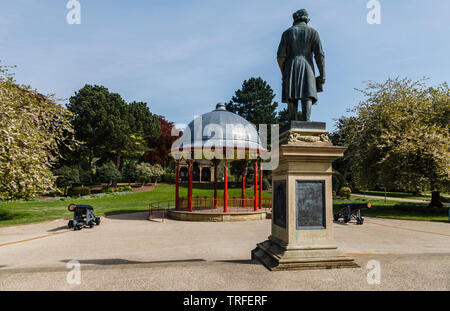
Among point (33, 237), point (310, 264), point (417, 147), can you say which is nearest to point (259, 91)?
point (417, 147)

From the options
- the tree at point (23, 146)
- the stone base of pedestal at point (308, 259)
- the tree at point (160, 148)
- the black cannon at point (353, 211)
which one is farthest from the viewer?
the tree at point (160, 148)

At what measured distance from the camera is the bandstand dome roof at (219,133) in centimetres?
1800

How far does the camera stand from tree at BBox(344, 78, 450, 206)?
752 inches

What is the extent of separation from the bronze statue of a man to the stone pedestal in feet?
3.52

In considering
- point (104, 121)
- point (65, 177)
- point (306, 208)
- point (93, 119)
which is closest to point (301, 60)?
point (306, 208)

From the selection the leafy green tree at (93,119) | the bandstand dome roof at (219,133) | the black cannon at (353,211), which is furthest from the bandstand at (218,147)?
the leafy green tree at (93,119)

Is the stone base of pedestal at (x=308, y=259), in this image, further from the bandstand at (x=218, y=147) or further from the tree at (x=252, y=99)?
the tree at (x=252, y=99)

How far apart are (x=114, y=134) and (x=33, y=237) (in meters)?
34.5

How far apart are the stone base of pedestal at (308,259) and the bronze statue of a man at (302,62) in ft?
9.60

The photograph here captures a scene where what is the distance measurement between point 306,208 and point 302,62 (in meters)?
3.45

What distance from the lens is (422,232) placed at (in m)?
12.9

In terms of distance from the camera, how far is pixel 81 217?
14.8 meters

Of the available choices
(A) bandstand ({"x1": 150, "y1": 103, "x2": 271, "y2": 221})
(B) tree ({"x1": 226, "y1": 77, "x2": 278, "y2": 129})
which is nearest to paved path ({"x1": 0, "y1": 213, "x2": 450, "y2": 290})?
(A) bandstand ({"x1": 150, "y1": 103, "x2": 271, "y2": 221})

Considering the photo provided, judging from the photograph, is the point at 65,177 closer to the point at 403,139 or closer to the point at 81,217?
the point at 81,217
